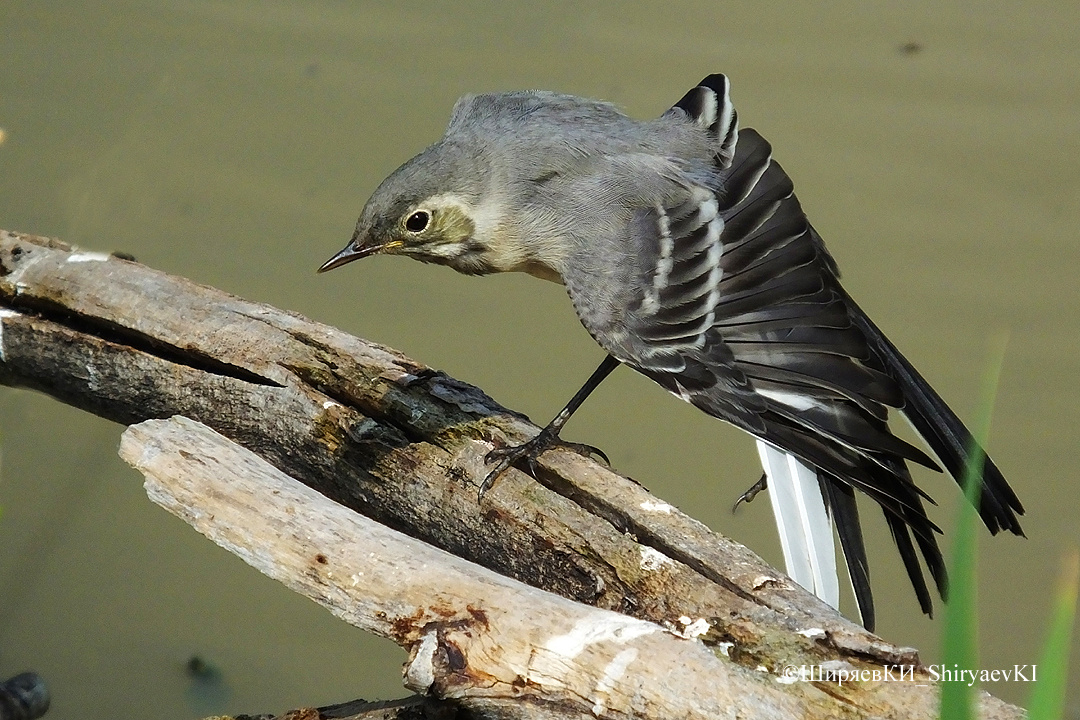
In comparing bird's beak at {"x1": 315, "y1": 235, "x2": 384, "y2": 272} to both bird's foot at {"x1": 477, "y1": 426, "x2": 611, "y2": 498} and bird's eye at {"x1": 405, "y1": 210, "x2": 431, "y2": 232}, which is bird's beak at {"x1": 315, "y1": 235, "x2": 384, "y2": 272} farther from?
bird's foot at {"x1": 477, "y1": 426, "x2": 611, "y2": 498}

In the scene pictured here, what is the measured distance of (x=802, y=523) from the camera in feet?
6.21

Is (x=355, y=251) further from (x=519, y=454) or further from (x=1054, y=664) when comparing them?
(x=1054, y=664)

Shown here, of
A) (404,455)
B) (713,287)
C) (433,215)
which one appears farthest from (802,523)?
(433,215)

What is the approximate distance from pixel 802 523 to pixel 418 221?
97cm

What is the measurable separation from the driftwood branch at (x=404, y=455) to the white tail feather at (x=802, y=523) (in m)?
0.20

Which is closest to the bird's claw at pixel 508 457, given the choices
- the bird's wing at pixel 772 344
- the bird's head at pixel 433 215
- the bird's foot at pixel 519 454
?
the bird's foot at pixel 519 454

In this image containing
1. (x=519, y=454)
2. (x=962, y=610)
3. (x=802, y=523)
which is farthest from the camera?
(x=519, y=454)

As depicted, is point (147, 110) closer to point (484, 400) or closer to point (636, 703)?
point (484, 400)

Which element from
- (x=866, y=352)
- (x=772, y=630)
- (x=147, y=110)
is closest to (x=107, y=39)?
(x=147, y=110)

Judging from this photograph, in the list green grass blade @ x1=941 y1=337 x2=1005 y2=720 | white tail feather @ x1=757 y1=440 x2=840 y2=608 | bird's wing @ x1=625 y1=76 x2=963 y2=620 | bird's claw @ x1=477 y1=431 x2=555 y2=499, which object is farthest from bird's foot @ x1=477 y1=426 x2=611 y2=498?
green grass blade @ x1=941 y1=337 x2=1005 y2=720

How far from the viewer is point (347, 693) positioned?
300 centimetres

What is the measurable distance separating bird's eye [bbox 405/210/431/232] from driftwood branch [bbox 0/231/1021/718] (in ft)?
0.99

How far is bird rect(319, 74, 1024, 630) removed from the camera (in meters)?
1.89

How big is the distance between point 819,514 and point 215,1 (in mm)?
3802
